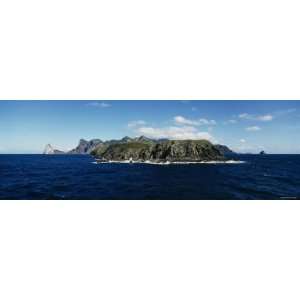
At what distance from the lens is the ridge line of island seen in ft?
26.6

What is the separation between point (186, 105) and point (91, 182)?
3.85 meters

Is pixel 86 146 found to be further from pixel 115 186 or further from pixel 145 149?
pixel 145 149

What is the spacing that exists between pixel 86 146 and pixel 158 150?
11.4 feet

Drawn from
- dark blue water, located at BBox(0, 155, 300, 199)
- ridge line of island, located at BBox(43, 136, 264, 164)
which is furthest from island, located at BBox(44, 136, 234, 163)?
dark blue water, located at BBox(0, 155, 300, 199)

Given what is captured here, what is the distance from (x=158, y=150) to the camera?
10820 mm

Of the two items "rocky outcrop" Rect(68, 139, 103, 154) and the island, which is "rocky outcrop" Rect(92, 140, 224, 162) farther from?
"rocky outcrop" Rect(68, 139, 103, 154)

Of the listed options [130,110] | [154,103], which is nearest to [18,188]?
[130,110]

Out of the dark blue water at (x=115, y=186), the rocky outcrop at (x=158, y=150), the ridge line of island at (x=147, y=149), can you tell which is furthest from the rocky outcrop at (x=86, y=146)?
the dark blue water at (x=115, y=186)

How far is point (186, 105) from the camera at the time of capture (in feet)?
21.7

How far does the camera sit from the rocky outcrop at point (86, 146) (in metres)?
8.00

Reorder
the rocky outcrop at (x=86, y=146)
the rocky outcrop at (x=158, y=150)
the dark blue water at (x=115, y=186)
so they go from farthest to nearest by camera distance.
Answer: the rocky outcrop at (x=158, y=150) < the rocky outcrop at (x=86, y=146) < the dark blue water at (x=115, y=186)

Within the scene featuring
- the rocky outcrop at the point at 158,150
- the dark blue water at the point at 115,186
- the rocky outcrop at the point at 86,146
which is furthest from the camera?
the rocky outcrop at the point at 158,150

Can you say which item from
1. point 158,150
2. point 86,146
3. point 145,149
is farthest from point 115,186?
point 158,150

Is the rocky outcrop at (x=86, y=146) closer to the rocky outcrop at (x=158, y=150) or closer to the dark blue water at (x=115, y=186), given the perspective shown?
the rocky outcrop at (x=158, y=150)
